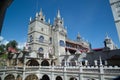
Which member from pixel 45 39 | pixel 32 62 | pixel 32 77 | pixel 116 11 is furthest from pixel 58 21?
pixel 116 11

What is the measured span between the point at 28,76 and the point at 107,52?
20330 millimetres

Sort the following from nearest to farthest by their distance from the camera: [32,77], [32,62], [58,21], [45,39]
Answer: [32,77] < [32,62] < [45,39] < [58,21]

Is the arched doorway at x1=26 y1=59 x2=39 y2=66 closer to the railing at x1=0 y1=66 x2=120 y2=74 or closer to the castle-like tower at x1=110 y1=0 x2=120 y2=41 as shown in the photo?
the railing at x1=0 y1=66 x2=120 y2=74

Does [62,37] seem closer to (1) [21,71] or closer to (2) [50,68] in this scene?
(2) [50,68]

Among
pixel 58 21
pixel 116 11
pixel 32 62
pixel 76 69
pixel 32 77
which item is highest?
pixel 58 21

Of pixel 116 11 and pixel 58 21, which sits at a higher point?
pixel 58 21

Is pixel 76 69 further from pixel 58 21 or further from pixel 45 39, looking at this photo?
pixel 58 21

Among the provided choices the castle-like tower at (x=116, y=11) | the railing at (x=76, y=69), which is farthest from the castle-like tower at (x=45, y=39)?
the castle-like tower at (x=116, y=11)

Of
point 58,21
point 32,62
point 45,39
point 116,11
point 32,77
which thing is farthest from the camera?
point 58,21

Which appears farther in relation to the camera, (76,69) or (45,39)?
(45,39)

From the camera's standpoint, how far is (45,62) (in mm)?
35281

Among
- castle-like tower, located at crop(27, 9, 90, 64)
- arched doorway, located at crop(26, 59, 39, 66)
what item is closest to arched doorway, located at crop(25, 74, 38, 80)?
arched doorway, located at crop(26, 59, 39, 66)

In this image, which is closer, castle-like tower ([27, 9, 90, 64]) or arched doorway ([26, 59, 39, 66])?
arched doorway ([26, 59, 39, 66])

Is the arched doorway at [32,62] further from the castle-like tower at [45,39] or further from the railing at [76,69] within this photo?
the railing at [76,69]
